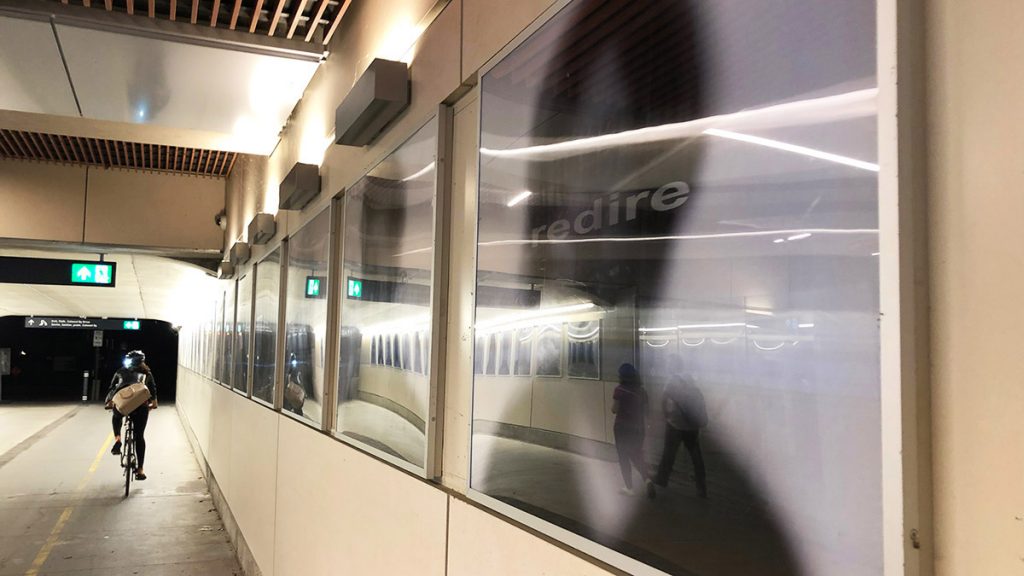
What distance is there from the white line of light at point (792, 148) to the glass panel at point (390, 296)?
1.49 m

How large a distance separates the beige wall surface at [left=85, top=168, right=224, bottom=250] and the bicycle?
2512mm

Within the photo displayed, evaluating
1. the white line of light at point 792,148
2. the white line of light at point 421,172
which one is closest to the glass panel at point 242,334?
the white line of light at point 421,172

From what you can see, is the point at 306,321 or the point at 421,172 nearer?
the point at 421,172

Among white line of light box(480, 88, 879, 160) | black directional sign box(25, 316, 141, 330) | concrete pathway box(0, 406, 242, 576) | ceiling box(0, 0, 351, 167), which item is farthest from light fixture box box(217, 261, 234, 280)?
black directional sign box(25, 316, 141, 330)

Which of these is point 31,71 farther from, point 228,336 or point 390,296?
point 228,336

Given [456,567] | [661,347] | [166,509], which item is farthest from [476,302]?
[166,509]

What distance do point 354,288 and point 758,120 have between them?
276 cm

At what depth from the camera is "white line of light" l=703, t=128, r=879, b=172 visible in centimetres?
101

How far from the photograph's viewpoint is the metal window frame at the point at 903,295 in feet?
3.05

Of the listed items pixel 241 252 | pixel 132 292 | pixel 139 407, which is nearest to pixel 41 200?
pixel 139 407

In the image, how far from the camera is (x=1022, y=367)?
0.85 meters

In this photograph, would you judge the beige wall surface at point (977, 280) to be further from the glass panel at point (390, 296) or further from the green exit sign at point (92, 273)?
the green exit sign at point (92, 273)

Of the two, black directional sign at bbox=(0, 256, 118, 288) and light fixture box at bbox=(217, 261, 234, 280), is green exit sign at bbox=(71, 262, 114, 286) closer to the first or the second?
black directional sign at bbox=(0, 256, 118, 288)

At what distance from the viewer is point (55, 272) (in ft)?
36.4
